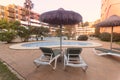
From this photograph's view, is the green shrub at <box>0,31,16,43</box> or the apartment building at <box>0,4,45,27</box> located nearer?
the green shrub at <box>0,31,16,43</box>

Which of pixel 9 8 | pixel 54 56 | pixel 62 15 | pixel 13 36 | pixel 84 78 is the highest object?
pixel 9 8

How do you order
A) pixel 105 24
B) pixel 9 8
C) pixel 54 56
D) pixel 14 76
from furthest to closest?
1. pixel 9 8
2. pixel 105 24
3. pixel 54 56
4. pixel 14 76

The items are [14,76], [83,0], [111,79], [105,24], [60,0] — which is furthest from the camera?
[83,0]

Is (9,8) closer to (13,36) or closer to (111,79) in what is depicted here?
(13,36)

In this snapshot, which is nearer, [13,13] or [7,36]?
[7,36]

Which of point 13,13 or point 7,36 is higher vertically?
point 13,13

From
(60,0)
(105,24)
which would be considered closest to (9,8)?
(60,0)

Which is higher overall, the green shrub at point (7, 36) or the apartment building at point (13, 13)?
the apartment building at point (13, 13)

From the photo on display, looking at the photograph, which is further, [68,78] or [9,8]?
[9,8]

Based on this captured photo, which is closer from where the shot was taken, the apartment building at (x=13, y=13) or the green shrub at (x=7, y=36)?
the green shrub at (x=7, y=36)

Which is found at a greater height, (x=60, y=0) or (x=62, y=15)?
(x=60, y=0)

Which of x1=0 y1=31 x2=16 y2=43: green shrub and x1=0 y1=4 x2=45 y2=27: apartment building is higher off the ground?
x1=0 y1=4 x2=45 y2=27: apartment building

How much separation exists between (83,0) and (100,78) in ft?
67.9

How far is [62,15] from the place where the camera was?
4211 millimetres
